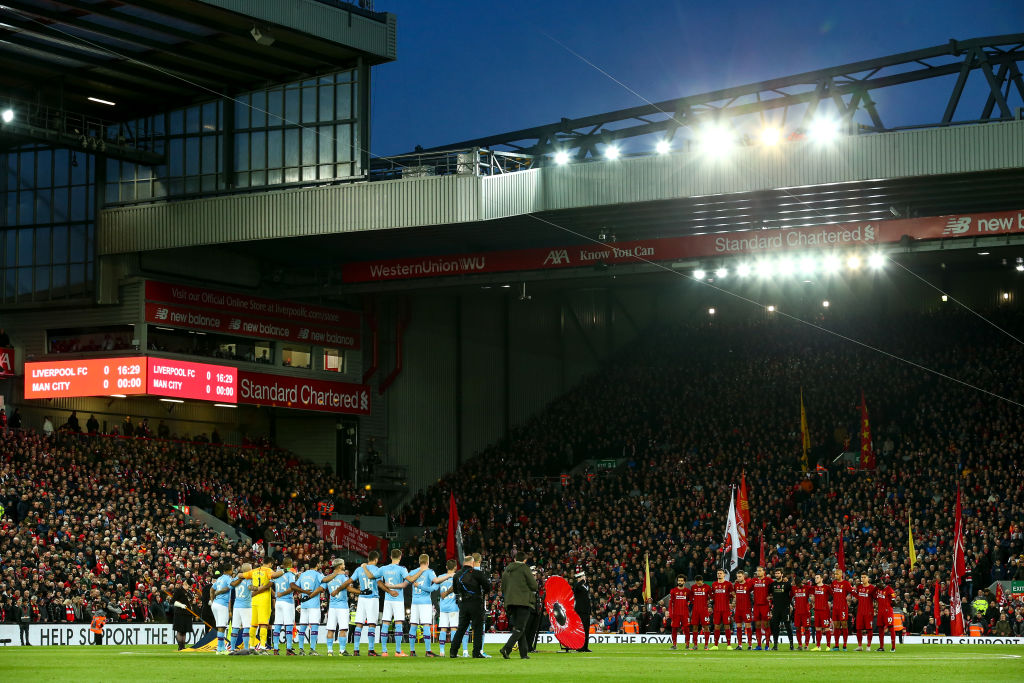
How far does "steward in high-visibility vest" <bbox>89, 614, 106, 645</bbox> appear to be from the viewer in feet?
112

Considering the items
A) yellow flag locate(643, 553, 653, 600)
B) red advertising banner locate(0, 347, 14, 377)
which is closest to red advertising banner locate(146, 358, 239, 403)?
red advertising banner locate(0, 347, 14, 377)

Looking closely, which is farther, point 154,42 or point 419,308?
point 419,308

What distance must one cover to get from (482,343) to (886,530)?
22.4m

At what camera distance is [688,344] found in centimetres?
6081

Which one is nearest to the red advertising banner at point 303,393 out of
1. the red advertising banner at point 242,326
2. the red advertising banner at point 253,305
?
the red advertising banner at point 242,326

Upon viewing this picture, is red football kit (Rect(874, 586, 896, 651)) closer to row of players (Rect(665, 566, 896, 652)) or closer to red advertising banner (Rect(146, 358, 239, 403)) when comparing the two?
row of players (Rect(665, 566, 896, 652))

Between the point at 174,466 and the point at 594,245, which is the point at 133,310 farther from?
the point at 594,245

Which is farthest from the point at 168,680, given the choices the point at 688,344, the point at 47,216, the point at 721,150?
the point at 688,344

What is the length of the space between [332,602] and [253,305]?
85.8 ft

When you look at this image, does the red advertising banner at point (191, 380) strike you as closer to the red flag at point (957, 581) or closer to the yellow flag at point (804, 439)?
the yellow flag at point (804, 439)

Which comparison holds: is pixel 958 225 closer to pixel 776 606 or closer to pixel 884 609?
pixel 884 609

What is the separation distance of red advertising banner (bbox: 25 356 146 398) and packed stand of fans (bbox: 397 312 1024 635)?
40.5 ft

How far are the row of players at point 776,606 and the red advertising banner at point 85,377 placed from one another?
22166 mm

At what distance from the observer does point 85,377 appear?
4519 centimetres
